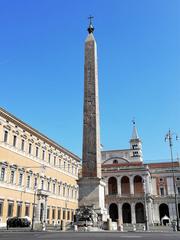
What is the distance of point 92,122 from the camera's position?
20500 mm

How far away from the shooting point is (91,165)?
19.6 meters

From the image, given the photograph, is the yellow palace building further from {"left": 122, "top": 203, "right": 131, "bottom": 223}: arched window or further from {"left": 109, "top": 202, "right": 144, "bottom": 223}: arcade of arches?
{"left": 122, "top": 203, "right": 131, "bottom": 223}: arched window

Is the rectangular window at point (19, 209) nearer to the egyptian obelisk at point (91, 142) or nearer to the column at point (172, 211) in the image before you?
the egyptian obelisk at point (91, 142)

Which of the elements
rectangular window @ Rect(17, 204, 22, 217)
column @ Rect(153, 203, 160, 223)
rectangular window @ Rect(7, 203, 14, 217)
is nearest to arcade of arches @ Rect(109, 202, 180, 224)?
column @ Rect(153, 203, 160, 223)

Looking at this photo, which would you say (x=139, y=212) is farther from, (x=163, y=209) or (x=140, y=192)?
(x=163, y=209)

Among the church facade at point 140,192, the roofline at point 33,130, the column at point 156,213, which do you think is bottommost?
the column at point 156,213

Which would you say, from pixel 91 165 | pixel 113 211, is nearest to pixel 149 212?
pixel 113 211

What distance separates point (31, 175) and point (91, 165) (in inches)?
702

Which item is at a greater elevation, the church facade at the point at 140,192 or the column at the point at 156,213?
the church facade at the point at 140,192

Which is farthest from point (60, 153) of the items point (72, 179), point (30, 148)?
point (30, 148)

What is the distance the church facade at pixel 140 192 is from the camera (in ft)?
181

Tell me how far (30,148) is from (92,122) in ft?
57.7

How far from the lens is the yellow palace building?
30.7 meters

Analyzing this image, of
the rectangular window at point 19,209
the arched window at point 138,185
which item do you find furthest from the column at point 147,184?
the rectangular window at point 19,209
